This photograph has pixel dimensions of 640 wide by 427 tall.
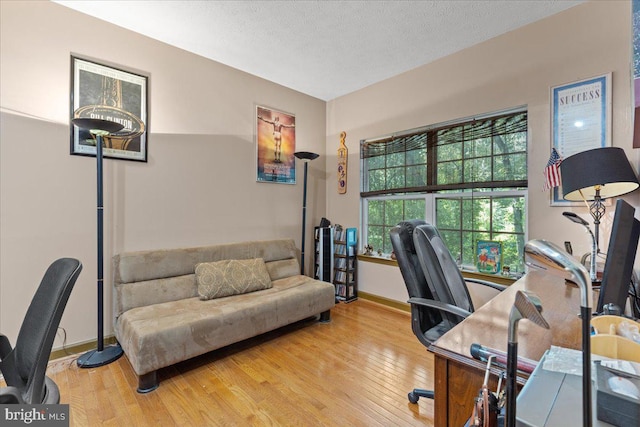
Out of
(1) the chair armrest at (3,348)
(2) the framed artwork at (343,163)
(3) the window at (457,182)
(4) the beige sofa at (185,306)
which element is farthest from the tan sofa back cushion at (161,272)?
(3) the window at (457,182)

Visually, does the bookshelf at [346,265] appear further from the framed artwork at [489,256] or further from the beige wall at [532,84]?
the framed artwork at [489,256]

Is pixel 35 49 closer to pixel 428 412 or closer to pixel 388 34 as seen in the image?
pixel 388 34

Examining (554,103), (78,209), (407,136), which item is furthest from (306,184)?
(554,103)

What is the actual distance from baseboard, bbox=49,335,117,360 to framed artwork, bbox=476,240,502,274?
11.3 ft

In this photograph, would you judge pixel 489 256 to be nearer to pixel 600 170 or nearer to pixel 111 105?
pixel 600 170

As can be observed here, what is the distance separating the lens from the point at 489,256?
2.75 m

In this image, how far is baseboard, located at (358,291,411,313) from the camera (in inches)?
132

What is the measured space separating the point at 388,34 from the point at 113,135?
2.60 m

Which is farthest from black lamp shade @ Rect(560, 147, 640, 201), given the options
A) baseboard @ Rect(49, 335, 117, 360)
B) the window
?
baseboard @ Rect(49, 335, 117, 360)

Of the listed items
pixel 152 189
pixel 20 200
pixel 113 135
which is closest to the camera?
pixel 20 200

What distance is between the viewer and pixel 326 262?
12.3 ft

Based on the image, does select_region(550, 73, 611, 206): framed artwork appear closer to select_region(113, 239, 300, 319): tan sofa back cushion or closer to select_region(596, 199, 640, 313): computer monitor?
select_region(596, 199, 640, 313): computer monitor

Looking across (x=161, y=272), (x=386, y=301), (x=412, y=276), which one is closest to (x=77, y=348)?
(x=161, y=272)

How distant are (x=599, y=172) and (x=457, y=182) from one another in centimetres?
128
